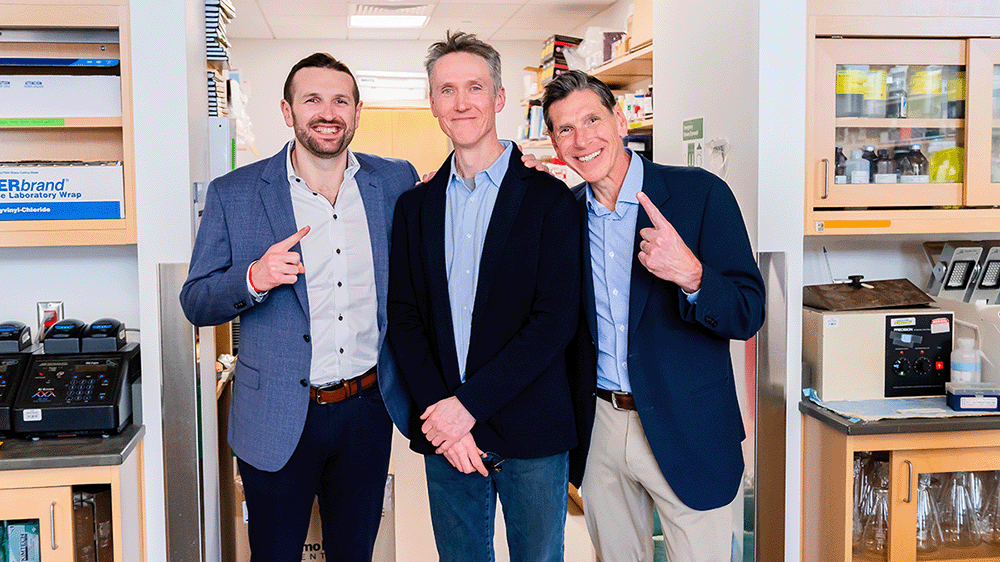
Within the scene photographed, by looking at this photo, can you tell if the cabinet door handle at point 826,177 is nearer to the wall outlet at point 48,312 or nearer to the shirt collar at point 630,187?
the shirt collar at point 630,187

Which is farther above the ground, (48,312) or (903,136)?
(903,136)

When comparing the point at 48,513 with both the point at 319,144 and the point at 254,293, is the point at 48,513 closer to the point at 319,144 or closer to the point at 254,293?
the point at 254,293

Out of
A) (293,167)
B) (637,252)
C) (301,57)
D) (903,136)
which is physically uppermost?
(301,57)

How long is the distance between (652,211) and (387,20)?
5964 mm

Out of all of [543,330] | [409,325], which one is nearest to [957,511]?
[543,330]

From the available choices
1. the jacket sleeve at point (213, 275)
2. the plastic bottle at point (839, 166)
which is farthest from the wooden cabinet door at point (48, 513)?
the plastic bottle at point (839, 166)

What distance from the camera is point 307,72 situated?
2047 mm

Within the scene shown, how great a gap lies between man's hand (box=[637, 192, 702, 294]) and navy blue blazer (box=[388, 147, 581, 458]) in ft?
0.64

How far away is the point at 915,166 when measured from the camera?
8.92 feet

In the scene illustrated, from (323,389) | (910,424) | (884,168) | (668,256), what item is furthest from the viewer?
(884,168)

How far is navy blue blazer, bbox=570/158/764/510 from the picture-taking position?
181cm

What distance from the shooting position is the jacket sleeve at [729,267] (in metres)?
1.75

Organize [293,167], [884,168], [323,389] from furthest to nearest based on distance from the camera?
[884,168] < [293,167] < [323,389]

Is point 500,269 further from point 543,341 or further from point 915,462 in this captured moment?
point 915,462
